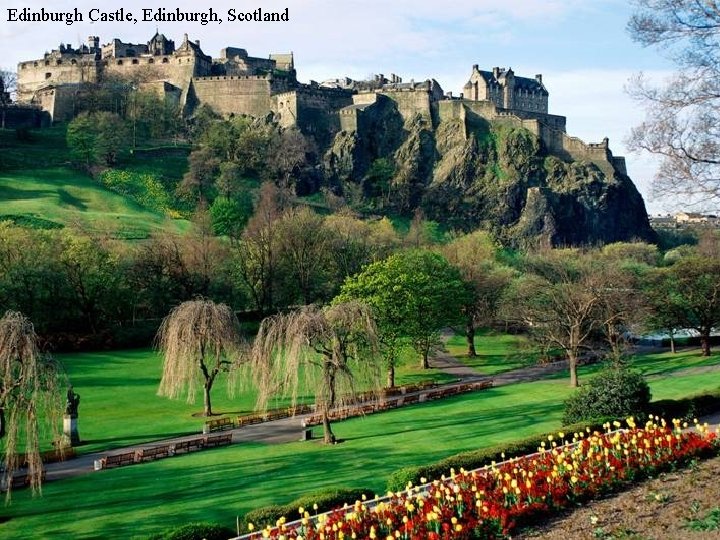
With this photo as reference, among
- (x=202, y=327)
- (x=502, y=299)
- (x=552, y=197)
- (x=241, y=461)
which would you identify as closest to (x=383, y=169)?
(x=552, y=197)

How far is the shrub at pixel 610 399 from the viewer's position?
29.9 m

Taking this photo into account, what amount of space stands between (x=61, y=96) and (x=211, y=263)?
69909 mm

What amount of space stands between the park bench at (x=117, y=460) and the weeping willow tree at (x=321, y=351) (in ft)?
17.7

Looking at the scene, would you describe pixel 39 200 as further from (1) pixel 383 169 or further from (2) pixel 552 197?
(2) pixel 552 197

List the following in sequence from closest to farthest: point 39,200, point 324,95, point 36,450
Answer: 1. point 36,450
2. point 39,200
3. point 324,95

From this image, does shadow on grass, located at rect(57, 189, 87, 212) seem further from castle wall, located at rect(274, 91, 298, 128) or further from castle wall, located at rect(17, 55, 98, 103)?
castle wall, located at rect(17, 55, 98, 103)

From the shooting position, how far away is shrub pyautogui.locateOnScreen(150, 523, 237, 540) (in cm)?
1777

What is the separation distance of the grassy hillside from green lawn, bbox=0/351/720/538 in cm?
3818

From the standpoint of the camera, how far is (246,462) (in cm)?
2955

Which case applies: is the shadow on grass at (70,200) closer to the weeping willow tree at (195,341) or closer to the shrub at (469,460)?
the weeping willow tree at (195,341)

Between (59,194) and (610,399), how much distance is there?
78.6m

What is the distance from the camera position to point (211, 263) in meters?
69.4

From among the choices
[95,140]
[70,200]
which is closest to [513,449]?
[70,200]

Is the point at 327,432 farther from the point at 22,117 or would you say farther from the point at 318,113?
the point at 22,117
